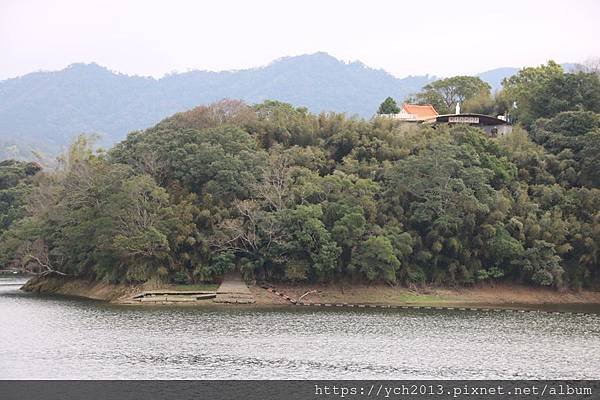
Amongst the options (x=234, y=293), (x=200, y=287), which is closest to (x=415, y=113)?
(x=200, y=287)

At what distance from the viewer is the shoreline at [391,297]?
169ft

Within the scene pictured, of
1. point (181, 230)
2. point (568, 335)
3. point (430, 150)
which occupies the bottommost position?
point (568, 335)

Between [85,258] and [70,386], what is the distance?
111 ft

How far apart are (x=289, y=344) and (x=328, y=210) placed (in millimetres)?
22289

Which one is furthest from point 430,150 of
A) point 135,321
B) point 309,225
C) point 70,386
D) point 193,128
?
point 70,386

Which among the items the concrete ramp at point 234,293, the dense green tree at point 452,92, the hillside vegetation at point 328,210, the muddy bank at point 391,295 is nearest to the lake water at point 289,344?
the concrete ramp at point 234,293

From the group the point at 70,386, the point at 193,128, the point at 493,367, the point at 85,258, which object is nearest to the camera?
the point at 70,386

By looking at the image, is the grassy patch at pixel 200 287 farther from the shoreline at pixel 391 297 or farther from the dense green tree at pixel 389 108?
the dense green tree at pixel 389 108

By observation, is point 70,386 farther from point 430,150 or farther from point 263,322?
point 430,150

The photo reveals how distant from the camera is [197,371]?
27375mm

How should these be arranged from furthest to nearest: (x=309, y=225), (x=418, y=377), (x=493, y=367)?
(x=309, y=225) < (x=493, y=367) < (x=418, y=377)

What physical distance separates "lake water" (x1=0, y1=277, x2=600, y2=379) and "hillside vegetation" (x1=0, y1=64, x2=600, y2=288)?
7142 millimetres

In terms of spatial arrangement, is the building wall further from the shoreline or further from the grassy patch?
the grassy patch

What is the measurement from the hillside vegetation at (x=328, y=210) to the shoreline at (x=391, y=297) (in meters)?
0.87
